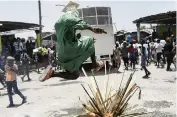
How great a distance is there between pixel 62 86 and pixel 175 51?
5459 millimetres

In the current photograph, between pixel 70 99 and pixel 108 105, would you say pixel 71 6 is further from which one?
pixel 70 99

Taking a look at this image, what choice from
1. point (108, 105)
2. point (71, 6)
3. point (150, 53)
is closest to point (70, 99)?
point (71, 6)

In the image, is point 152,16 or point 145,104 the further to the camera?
point 152,16

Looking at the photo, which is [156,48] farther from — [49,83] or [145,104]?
[145,104]

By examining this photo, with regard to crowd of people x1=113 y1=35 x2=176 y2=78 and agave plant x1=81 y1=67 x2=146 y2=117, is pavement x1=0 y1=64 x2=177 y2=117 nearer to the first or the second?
crowd of people x1=113 y1=35 x2=176 y2=78

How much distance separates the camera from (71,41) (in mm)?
5574

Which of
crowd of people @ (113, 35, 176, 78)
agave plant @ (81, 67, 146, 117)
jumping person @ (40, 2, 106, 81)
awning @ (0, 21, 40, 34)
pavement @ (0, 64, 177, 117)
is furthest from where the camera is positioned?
awning @ (0, 21, 40, 34)

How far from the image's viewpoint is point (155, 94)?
32.9 ft

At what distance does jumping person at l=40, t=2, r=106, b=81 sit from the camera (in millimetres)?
5293

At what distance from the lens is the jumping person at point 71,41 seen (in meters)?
5.29

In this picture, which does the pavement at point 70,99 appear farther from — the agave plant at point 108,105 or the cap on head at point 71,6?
the agave plant at point 108,105

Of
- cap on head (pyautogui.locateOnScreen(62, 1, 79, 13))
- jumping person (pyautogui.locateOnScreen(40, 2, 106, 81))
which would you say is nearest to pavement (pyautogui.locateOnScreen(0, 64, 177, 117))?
jumping person (pyautogui.locateOnScreen(40, 2, 106, 81))

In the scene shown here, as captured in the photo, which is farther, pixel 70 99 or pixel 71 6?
pixel 70 99

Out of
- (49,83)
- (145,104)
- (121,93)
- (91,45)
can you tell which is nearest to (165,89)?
(145,104)
